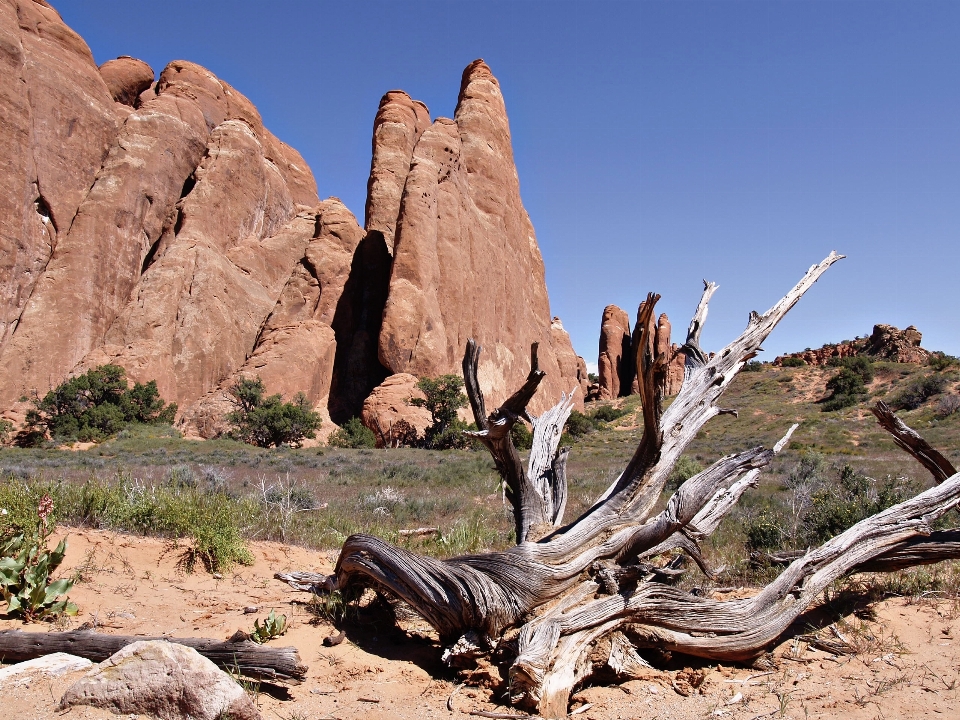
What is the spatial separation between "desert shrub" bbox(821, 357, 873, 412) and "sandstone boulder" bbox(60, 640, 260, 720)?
35363mm

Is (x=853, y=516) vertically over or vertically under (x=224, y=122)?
under

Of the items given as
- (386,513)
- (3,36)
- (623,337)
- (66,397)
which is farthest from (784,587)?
(623,337)

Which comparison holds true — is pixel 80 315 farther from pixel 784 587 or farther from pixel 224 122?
pixel 784 587

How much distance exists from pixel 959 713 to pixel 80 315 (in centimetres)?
3444

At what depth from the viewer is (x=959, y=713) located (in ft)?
10.8

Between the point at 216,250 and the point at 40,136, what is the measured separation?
31.3 ft

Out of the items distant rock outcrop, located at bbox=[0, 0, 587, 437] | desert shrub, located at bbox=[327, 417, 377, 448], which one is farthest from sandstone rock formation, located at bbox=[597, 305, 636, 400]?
desert shrub, located at bbox=[327, 417, 377, 448]

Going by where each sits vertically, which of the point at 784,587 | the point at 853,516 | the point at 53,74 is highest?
the point at 53,74

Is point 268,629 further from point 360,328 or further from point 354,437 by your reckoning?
point 360,328

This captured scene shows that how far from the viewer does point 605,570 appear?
A: 4195mm

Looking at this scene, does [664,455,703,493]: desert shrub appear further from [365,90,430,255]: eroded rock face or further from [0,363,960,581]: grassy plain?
[365,90,430,255]: eroded rock face

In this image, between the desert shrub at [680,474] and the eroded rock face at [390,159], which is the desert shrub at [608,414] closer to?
the eroded rock face at [390,159]


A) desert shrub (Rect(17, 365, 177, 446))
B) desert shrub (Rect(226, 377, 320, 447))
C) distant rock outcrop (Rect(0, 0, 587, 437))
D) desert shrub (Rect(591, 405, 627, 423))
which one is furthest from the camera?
desert shrub (Rect(591, 405, 627, 423))

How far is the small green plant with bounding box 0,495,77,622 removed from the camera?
423 centimetres
